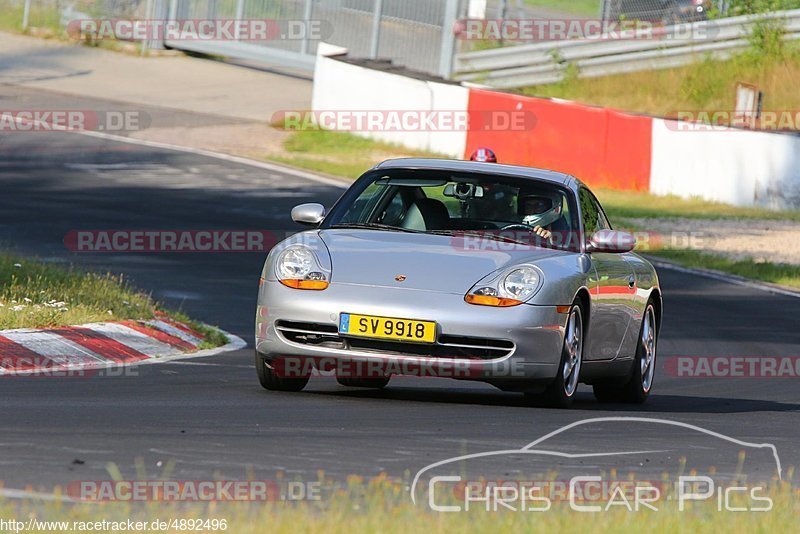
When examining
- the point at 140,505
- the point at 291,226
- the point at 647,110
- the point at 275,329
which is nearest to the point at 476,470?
the point at 140,505

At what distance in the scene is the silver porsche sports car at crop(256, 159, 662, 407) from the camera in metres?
8.25

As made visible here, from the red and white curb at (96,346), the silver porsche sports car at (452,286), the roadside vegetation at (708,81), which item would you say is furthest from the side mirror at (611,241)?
the roadside vegetation at (708,81)

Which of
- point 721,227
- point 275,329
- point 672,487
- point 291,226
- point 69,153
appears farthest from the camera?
point 69,153

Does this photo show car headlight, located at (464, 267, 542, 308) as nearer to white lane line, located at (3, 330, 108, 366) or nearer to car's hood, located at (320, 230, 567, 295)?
car's hood, located at (320, 230, 567, 295)

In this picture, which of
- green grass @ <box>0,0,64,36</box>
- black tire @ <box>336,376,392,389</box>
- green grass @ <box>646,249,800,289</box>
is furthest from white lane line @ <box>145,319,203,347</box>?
green grass @ <box>0,0,64,36</box>

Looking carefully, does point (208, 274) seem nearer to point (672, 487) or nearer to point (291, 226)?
point (291, 226)

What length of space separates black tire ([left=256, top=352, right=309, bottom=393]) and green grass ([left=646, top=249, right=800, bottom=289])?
1195cm

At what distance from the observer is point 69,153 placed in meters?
27.2

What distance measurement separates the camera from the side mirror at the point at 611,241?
30.2 ft

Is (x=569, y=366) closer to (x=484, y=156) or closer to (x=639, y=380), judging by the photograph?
(x=639, y=380)

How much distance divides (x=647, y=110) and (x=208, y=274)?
2074 cm

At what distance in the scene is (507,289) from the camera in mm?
8414

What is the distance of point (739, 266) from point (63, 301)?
11.8 meters

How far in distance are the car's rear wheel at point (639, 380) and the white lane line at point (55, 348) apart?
3.05 meters
